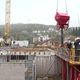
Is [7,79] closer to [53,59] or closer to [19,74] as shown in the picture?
[19,74]

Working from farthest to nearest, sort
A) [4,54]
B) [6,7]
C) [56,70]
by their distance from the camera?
1. [6,7]
2. [4,54]
3. [56,70]

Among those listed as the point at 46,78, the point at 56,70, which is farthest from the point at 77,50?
the point at 56,70

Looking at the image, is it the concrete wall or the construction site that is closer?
the construction site

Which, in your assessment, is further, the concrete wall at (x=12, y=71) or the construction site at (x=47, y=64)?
the concrete wall at (x=12, y=71)

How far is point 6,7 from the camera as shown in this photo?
81.4 m

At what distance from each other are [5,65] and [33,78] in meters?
3.23

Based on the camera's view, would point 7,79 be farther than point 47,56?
No

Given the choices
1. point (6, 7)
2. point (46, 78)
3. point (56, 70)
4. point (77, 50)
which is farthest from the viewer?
point (6, 7)

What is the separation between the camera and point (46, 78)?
103 ft

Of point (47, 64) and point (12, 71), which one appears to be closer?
point (12, 71)

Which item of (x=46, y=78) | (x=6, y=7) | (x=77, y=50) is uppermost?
(x=6, y=7)

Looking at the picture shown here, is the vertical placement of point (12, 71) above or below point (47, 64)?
above

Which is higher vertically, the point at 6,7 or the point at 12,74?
the point at 6,7

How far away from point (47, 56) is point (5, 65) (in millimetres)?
11021
